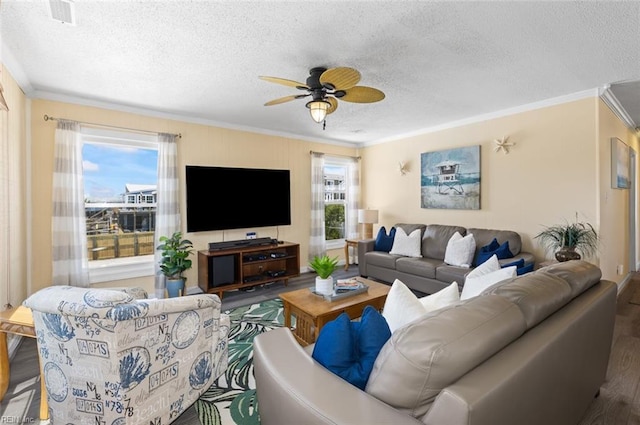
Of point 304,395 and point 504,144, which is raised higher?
point 504,144

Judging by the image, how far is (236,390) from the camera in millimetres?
2051

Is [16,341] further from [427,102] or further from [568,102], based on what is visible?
[568,102]

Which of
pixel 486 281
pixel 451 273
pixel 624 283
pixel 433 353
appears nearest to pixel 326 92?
pixel 486 281

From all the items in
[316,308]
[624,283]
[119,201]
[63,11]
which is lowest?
[624,283]

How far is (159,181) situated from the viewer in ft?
12.8

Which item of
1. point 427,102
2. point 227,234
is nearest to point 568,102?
point 427,102

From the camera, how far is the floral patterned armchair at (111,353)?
1.41 meters

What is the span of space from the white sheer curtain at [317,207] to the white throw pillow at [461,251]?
7.43ft

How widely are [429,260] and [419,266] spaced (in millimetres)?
271

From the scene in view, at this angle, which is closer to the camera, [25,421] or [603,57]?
[25,421]

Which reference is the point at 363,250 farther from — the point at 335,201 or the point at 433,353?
the point at 433,353

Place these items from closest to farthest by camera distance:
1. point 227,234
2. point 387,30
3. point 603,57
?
point 387,30 < point 603,57 < point 227,234

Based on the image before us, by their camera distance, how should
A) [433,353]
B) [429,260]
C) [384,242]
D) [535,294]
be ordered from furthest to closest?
[384,242], [429,260], [535,294], [433,353]

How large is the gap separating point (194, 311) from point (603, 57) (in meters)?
3.82
